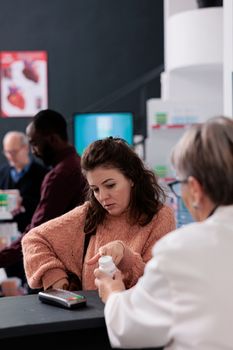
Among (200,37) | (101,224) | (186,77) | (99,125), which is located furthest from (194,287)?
(99,125)

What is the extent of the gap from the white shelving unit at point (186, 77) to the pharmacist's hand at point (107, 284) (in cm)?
504

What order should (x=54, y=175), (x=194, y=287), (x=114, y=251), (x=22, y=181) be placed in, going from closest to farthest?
(x=194, y=287), (x=114, y=251), (x=54, y=175), (x=22, y=181)

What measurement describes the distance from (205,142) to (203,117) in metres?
5.88

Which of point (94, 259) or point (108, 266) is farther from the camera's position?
point (94, 259)

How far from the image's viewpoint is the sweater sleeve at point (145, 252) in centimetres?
224

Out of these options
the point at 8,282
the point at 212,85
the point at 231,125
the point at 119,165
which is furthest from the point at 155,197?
the point at 212,85

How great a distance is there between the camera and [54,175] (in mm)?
3449

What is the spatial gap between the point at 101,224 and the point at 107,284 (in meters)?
0.52

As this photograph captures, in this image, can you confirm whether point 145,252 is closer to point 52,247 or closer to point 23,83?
point 52,247

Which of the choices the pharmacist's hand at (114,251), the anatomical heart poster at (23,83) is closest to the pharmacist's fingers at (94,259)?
the pharmacist's hand at (114,251)

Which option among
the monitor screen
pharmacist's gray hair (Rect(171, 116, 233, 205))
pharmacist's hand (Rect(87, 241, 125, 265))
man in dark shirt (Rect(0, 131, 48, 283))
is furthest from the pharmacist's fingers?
the monitor screen

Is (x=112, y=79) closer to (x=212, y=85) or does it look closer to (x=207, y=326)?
(x=212, y=85)

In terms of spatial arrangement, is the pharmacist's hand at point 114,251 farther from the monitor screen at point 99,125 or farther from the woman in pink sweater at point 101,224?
the monitor screen at point 99,125

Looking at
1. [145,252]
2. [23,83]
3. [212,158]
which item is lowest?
[145,252]
